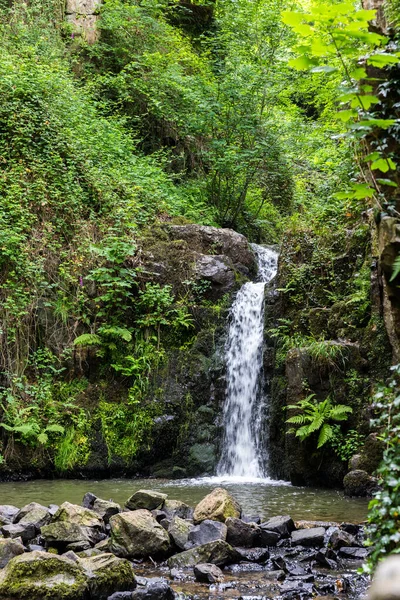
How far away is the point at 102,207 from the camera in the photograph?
13492 millimetres

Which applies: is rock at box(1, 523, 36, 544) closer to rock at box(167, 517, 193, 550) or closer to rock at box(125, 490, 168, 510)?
rock at box(125, 490, 168, 510)

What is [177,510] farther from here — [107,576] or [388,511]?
[388,511]

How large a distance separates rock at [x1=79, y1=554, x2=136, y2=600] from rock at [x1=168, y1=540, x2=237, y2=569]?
27.2 inches

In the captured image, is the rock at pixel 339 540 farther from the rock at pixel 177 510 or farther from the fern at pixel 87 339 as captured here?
the fern at pixel 87 339

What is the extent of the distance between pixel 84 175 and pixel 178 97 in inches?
188

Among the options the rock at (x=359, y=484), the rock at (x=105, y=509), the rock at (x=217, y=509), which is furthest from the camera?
the rock at (x=359, y=484)

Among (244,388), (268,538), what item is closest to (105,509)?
(268,538)

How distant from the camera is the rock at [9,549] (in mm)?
5629

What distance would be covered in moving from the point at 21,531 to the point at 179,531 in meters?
1.57

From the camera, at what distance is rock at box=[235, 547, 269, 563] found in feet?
19.3

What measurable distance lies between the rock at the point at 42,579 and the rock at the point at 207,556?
113 centimetres

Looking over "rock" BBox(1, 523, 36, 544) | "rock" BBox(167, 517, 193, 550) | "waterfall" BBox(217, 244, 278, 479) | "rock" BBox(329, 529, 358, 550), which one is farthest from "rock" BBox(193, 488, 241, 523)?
"waterfall" BBox(217, 244, 278, 479)

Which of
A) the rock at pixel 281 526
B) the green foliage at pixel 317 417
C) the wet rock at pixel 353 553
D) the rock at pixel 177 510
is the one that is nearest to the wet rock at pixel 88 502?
the rock at pixel 177 510

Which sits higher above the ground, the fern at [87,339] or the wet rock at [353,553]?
the fern at [87,339]
